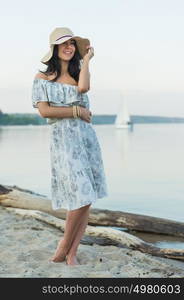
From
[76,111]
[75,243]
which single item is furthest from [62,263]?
[76,111]

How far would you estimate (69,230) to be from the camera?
4.51 m

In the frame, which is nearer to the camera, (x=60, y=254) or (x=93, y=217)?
(x=60, y=254)

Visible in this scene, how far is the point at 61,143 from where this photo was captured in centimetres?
443

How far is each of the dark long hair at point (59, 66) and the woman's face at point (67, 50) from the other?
4 cm

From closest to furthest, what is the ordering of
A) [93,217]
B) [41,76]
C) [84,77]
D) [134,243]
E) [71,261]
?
[84,77]
[41,76]
[71,261]
[134,243]
[93,217]

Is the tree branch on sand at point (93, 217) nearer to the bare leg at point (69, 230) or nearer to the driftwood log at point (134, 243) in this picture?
the driftwood log at point (134, 243)

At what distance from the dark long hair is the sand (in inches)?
63.6

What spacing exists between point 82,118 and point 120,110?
65.0 meters

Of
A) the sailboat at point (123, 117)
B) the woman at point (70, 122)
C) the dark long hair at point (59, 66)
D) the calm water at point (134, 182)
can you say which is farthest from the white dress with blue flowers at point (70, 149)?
the sailboat at point (123, 117)

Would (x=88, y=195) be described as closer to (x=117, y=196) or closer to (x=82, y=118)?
(x=82, y=118)

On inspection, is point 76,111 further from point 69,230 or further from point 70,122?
point 69,230

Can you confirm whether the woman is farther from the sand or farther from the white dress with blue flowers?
the sand

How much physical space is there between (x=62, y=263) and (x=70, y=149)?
105 centimetres

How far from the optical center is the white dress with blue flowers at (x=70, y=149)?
438 centimetres
